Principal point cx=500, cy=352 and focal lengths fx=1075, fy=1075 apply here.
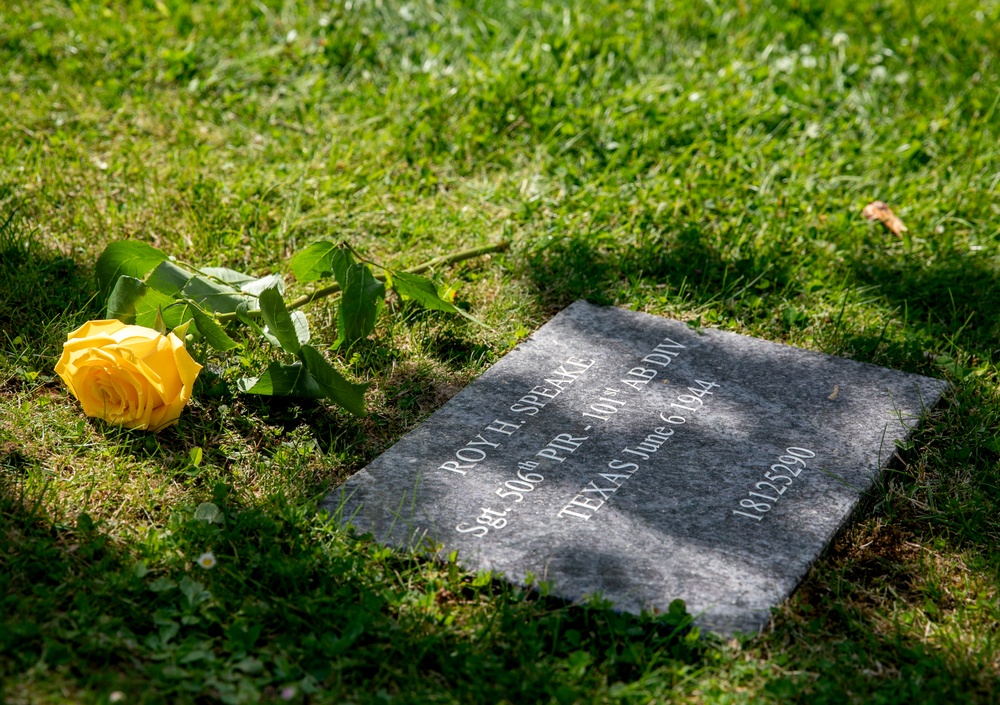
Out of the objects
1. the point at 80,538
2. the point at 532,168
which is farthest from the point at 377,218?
the point at 80,538

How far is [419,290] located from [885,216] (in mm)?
1860

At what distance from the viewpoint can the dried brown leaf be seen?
3.76m

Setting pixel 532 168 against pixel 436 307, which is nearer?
pixel 436 307

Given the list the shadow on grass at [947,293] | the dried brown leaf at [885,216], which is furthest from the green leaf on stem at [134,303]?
the dried brown leaf at [885,216]

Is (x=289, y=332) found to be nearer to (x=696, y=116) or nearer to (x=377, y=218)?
(x=377, y=218)

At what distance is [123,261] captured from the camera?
9.03 feet

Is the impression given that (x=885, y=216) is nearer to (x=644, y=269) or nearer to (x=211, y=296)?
(x=644, y=269)

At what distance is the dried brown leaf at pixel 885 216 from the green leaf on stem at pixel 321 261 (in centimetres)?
202

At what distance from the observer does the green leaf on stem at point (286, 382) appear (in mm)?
2590

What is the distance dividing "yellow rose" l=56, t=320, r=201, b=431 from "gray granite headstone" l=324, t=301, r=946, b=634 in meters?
0.46

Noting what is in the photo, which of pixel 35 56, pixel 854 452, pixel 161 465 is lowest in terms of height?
pixel 854 452

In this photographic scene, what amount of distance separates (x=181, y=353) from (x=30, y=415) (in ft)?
1.56

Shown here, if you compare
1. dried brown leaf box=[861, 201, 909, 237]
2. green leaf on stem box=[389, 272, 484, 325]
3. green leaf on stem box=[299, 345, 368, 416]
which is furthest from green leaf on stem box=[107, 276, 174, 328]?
dried brown leaf box=[861, 201, 909, 237]

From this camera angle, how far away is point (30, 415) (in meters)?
2.62
